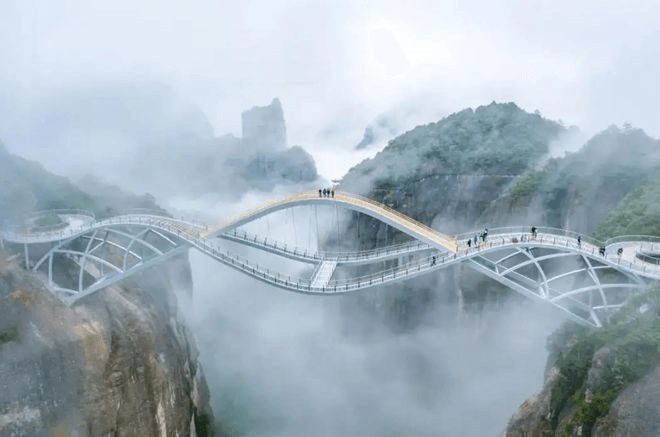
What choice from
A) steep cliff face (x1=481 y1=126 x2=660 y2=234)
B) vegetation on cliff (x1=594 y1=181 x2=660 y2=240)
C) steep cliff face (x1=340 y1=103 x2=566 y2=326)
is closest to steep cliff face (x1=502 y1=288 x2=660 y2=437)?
vegetation on cliff (x1=594 y1=181 x2=660 y2=240)

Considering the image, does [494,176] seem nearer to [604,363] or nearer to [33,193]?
[604,363]

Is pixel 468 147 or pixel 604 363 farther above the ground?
pixel 468 147

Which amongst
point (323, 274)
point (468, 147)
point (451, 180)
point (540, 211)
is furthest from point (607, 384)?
point (468, 147)

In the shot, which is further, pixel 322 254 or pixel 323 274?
pixel 322 254

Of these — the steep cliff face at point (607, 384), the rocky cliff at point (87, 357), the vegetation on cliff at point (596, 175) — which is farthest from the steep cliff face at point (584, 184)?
the rocky cliff at point (87, 357)

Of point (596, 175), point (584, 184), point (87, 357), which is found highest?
point (596, 175)

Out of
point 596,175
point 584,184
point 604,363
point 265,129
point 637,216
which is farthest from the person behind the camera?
point 265,129
